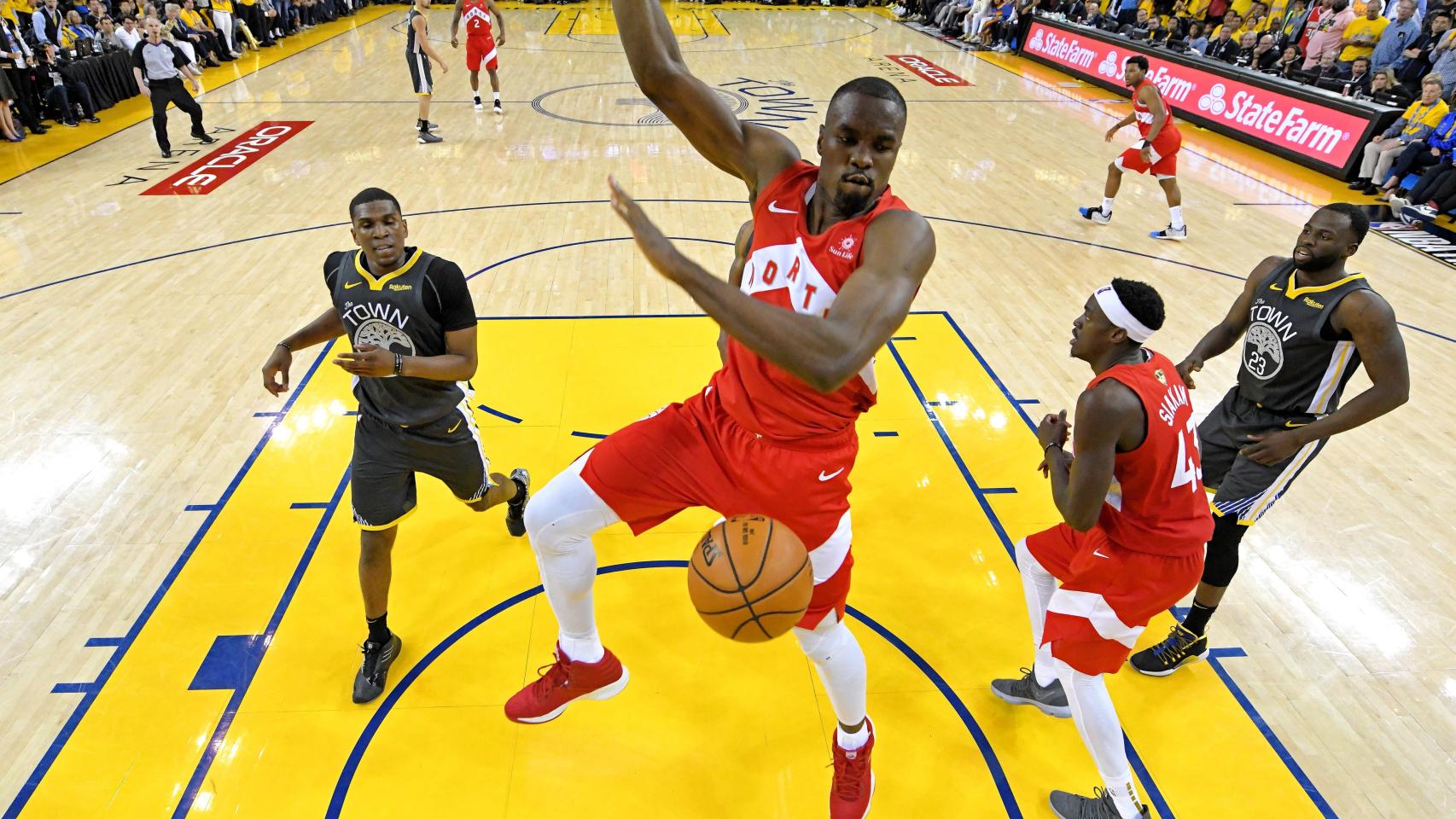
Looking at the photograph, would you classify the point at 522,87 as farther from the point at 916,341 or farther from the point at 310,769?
the point at 310,769

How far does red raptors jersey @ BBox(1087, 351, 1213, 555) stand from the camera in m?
2.71

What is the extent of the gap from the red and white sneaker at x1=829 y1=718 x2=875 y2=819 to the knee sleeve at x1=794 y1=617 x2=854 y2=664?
386 mm

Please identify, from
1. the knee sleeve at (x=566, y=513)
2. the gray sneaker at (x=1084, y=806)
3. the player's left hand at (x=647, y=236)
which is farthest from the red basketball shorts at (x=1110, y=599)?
the player's left hand at (x=647, y=236)

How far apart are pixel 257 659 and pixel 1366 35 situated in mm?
16801

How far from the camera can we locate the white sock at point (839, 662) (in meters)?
2.81

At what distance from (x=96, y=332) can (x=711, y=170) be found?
7176mm

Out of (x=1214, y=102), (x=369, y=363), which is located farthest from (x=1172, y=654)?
(x=1214, y=102)

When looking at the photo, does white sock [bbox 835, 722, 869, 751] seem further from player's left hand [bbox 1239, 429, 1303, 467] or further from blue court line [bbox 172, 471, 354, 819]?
blue court line [bbox 172, 471, 354, 819]

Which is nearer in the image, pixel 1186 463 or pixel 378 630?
pixel 1186 463

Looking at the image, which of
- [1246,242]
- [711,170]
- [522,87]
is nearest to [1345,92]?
[1246,242]

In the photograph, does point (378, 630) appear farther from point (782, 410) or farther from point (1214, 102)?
point (1214, 102)

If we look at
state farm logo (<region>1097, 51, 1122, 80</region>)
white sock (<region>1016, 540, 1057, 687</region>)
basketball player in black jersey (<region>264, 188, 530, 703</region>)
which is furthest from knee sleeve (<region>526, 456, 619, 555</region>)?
state farm logo (<region>1097, 51, 1122, 80</region>)

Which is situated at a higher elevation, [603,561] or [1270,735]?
[603,561]

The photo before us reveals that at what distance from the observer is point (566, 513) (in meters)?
2.70
